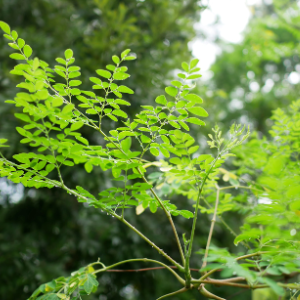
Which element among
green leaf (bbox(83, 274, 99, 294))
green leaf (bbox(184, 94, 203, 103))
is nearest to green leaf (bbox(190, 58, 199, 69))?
green leaf (bbox(184, 94, 203, 103))

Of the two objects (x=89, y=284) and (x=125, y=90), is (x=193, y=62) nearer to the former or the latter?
(x=125, y=90)

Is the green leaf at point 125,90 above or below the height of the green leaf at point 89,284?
above

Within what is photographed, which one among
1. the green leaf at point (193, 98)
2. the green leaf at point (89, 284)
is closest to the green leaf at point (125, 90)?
the green leaf at point (193, 98)

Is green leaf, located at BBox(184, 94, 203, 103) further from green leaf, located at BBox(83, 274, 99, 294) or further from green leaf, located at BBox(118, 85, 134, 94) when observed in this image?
green leaf, located at BBox(83, 274, 99, 294)

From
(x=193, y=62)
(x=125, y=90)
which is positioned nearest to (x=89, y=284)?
(x=125, y=90)

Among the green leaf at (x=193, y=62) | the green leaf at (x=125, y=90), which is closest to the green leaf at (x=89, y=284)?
the green leaf at (x=125, y=90)

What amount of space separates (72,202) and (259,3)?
853 centimetres

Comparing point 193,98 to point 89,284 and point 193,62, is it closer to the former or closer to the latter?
point 193,62

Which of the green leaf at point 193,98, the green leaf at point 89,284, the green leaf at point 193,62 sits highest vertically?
the green leaf at point 193,62

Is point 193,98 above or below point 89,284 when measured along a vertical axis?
above

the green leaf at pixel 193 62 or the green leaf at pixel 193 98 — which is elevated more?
the green leaf at pixel 193 62

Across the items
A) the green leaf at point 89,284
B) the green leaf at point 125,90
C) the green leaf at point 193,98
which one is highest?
the green leaf at point 125,90

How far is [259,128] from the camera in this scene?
5289 millimetres

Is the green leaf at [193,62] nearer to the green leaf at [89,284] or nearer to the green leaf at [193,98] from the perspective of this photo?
the green leaf at [193,98]
